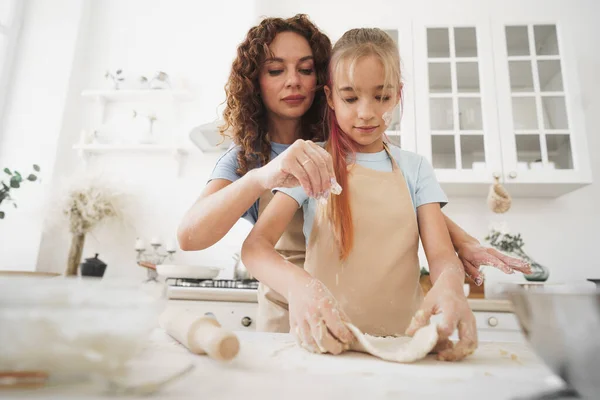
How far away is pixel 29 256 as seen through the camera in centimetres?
228

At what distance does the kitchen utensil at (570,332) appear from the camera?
0.29 meters

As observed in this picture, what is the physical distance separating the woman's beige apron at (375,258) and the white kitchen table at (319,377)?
319mm

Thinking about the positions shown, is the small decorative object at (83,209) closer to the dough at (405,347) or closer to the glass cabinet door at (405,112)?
the glass cabinet door at (405,112)

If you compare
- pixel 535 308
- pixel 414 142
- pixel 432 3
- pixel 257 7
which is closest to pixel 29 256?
pixel 257 7

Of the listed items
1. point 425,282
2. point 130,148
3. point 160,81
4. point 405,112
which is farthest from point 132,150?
point 425,282

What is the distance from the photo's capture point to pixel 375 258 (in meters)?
0.83

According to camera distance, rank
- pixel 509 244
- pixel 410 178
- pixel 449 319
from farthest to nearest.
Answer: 1. pixel 509 244
2. pixel 410 178
3. pixel 449 319

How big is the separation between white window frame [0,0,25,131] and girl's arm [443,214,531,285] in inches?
109

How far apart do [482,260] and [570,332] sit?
0.47 meters

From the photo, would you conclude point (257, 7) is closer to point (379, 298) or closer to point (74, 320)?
point (379, 298)

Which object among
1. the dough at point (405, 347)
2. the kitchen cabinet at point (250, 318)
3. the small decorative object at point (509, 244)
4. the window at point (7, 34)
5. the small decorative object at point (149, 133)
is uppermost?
the window at point (7, 34)

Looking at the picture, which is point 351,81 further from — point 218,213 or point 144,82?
point 144,82

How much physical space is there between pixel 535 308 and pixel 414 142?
1.80m

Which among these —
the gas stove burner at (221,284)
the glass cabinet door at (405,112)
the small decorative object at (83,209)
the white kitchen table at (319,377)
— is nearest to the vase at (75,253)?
the small decorative object at (83,209)
